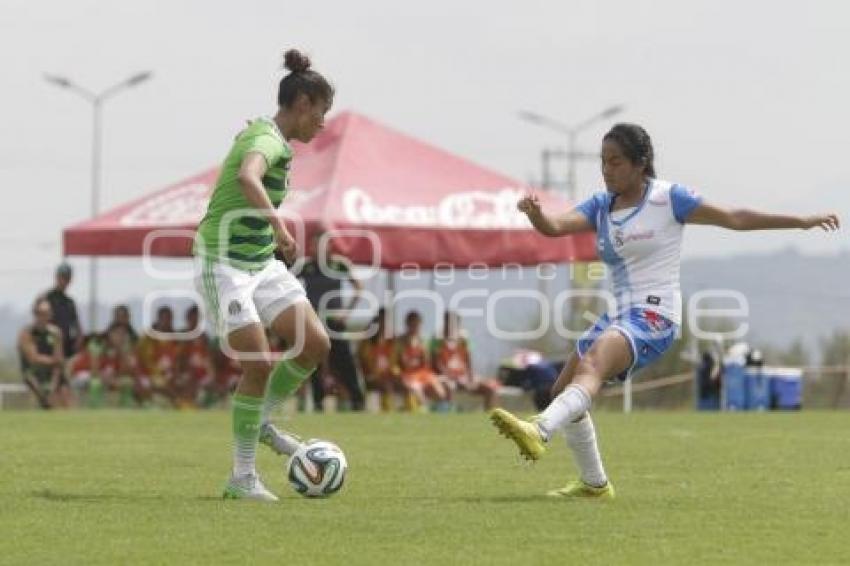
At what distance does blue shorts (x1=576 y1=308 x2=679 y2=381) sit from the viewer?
10.9 m

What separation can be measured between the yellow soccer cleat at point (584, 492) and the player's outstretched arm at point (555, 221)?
4.29 feet

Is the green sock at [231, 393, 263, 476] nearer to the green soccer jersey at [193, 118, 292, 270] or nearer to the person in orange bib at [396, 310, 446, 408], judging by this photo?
the green soccer jersey at [193, 118, 292, 270]

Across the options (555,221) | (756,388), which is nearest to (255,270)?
(555,221)

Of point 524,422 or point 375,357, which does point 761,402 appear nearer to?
point 375,357

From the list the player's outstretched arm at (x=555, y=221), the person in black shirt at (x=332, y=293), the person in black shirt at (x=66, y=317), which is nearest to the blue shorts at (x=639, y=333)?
the player's outstretched arm at (x=555, y=221)

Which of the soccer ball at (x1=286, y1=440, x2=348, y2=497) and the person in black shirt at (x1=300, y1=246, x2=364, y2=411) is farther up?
the person in black shirt at (x1=300, y1=246, x2=364, y2=411)

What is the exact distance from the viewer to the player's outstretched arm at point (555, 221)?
36.0 feet

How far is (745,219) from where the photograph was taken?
1102 centimetres

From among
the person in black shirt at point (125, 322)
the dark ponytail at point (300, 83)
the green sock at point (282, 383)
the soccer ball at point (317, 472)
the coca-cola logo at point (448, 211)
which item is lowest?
the soccer ball at point (317, 472)

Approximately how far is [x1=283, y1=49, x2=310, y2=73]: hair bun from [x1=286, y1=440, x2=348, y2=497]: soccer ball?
6.43 ft

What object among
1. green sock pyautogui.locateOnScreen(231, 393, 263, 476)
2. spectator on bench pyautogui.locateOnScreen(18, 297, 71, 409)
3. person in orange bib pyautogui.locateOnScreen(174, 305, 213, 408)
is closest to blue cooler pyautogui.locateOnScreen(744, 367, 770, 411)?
person in orange bib pyautogui.locateOnScreen(174, 305, 213, 408)

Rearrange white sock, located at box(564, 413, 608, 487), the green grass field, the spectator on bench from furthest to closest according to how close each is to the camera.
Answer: the spectator on bench
white sock, located at box(564, 413, 608, 487)
the green grass field

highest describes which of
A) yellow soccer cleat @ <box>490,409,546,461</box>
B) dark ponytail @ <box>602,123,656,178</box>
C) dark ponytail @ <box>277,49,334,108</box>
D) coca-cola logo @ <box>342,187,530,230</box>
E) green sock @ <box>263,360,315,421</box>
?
coca-cola logo @ <box>342,187,530,230</box>

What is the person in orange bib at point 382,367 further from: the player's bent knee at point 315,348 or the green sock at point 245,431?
the green sock at point 245,431
